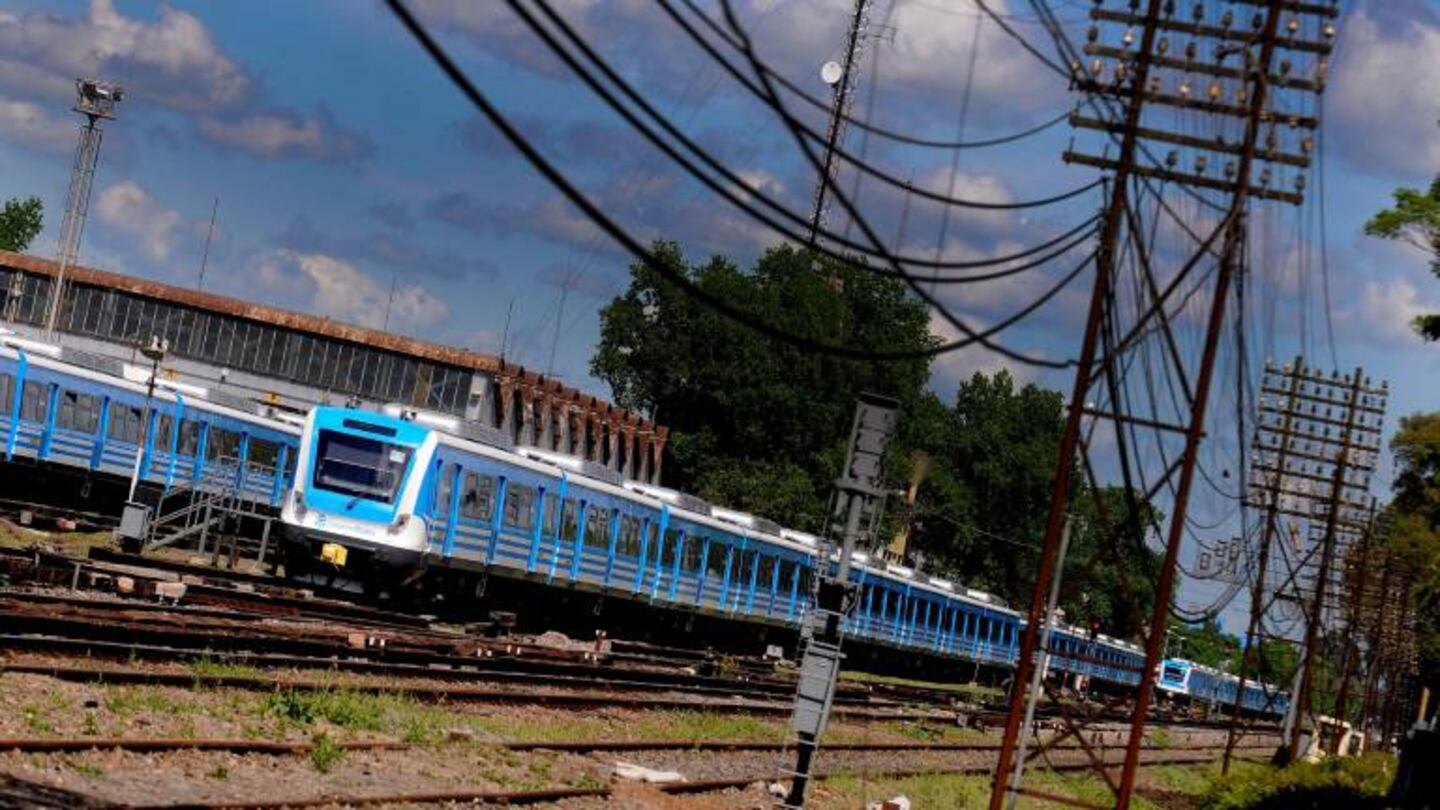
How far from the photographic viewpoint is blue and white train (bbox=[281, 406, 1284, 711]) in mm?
35531

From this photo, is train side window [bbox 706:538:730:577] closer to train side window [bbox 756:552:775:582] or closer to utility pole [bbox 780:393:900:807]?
train side window [bbox 756:552:775:582]

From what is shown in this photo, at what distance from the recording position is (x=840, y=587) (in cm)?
1877

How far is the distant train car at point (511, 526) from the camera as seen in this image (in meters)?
35.5

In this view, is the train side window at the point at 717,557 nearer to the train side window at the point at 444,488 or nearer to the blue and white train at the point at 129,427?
the blue and white train at the point at 129,427

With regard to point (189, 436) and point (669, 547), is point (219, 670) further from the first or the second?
point (189, 436)

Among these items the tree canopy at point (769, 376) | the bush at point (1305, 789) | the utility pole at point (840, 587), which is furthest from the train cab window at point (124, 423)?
the tree canopy at point (769, 376)

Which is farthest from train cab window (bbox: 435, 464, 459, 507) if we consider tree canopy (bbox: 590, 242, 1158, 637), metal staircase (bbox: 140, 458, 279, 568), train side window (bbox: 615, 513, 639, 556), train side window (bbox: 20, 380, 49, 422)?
tree canopy (bbox: 590, 242, 1158, 637)

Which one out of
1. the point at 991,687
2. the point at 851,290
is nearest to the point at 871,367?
the point at 851,290

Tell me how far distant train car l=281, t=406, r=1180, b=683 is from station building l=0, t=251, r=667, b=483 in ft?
98.8

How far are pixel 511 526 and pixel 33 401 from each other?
9.96m

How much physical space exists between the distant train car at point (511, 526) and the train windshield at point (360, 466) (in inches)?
0.6

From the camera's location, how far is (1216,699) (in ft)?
311

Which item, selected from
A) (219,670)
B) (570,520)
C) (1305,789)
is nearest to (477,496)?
(570,520)

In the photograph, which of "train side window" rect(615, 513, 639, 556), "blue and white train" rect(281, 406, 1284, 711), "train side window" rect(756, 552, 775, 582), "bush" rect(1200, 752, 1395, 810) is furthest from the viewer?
"train side window" rect(756, 552, 775, 582)
